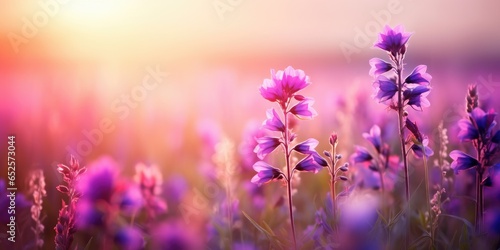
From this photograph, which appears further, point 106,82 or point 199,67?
point 199,67

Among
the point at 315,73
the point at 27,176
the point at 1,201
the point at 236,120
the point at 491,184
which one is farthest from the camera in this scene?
the point at 315,73

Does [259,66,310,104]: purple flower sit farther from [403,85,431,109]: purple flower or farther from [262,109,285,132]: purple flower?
[403,85,431,109]: purple flower

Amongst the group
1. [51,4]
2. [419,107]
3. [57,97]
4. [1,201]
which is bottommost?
[1,201]

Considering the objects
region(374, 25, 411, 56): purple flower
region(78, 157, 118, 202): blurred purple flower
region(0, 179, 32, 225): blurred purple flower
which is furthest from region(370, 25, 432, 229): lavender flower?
region(0, 179, 32, 225): blurred purple flower

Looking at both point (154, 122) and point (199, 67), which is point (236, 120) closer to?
point (154, 122)

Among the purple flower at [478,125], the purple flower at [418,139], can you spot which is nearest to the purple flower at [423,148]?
the purple flower at [418,139]

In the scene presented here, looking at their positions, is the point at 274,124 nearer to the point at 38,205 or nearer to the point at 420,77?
the point at 420,77

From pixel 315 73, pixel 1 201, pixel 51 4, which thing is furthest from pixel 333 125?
pixel 1 201
